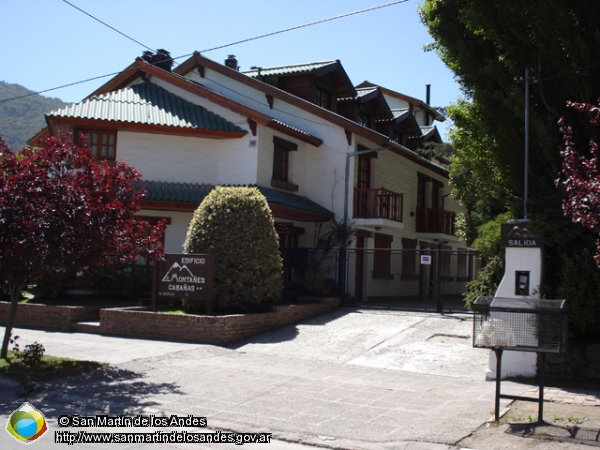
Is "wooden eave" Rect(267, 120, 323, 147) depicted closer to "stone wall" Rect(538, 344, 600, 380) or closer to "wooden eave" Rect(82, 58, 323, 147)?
"wooden eave" Rect(82, 58, 323, 147)

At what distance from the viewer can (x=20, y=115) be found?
68.5 meters

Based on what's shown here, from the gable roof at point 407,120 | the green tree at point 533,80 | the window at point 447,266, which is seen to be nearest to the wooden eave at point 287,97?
the gable roof at point 407,120

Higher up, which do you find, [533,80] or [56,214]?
[533,80]

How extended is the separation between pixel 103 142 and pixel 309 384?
13332 millimetres

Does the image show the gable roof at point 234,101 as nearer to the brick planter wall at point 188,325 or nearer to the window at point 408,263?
the window at point 408,263

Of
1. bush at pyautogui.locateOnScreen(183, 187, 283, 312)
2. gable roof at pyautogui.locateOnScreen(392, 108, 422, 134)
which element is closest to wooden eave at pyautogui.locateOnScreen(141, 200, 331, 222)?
bush at pyautogui.locateOnScreen(183, 187, 283, 312)

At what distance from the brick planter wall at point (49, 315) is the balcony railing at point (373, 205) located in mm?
9232

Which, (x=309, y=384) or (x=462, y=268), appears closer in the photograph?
(x=309, y=384)

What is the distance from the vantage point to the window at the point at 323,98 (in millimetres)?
22859

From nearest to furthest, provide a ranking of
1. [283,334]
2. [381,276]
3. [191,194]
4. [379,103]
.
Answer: [283,334], [191,194], [381,276], [379,103]

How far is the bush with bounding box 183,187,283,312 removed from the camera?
14.3 meters

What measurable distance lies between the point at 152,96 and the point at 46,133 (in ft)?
16.1

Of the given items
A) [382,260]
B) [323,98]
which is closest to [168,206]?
[323,98]

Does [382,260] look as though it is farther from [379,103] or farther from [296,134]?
[379,103]
